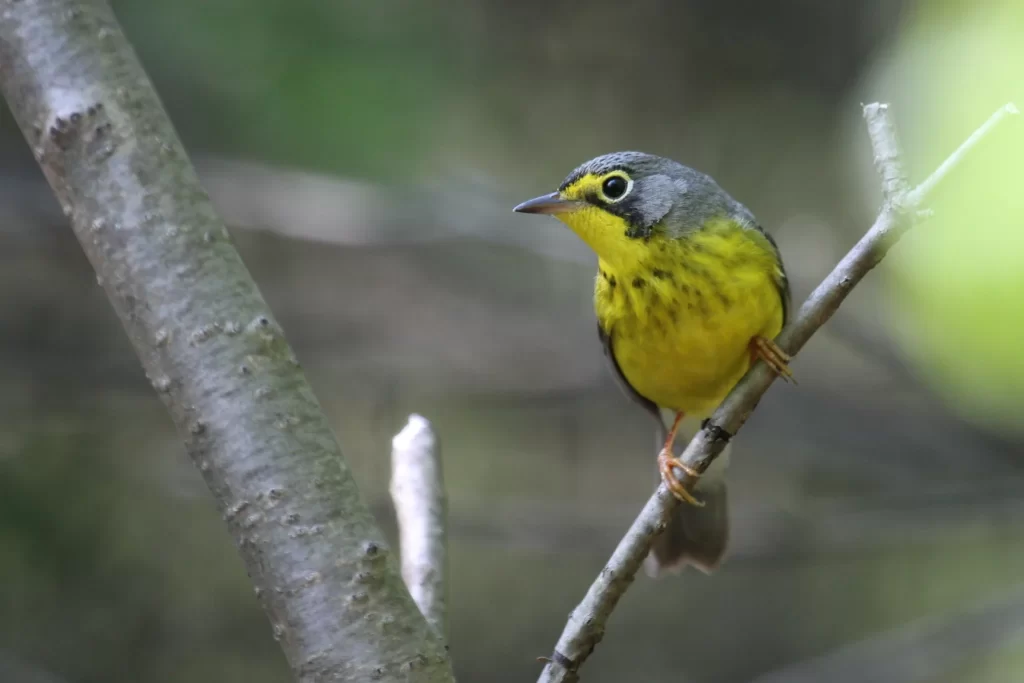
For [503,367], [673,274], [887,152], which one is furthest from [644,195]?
[503,367]

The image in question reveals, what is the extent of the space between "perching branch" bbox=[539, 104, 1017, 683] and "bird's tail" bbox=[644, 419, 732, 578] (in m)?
0.74

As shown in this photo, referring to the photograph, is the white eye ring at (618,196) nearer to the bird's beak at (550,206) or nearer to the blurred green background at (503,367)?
the bird's beak at (550,206)

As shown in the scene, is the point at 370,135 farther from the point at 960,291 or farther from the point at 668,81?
the point at 960,291

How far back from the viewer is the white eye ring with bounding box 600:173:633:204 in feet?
5.73

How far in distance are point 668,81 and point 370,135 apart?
1183 millimetres

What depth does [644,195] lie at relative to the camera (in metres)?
1.74

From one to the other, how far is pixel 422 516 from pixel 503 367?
1835mm

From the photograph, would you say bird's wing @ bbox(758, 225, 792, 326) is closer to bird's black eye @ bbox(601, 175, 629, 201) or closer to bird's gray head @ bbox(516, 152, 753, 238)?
bird's gray head @ bbox(516, 152, 753, 238)

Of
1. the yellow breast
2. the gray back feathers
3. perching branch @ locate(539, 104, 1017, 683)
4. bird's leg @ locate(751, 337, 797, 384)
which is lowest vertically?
perching branch @ locate(539, 104, 1017, 683)

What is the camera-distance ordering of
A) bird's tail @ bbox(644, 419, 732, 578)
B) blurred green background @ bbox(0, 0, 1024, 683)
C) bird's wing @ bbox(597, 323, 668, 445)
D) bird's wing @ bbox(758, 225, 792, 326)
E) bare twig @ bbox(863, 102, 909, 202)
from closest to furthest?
1. bare twig @ bbox(863, 102, 909, 202)
2. bird's wing @ bbox(758, 225, 792, 326)
3. bird's wing @ bbox(597, 323, 668, 445)
4. bird's tail @ bbox(644, 419, 732, 578)
5. blurred green background @ bbox(0, 0, 1024, 683)

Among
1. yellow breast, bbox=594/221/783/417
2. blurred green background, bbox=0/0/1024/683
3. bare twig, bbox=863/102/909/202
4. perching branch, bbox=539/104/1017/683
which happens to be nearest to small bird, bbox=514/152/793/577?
yellow breast, bbox=594/221/783/417

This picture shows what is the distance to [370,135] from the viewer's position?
A: 9.58ft

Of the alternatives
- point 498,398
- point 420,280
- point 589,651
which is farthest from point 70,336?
point 589,651

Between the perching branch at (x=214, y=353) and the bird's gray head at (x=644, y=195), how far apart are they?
0.75m
